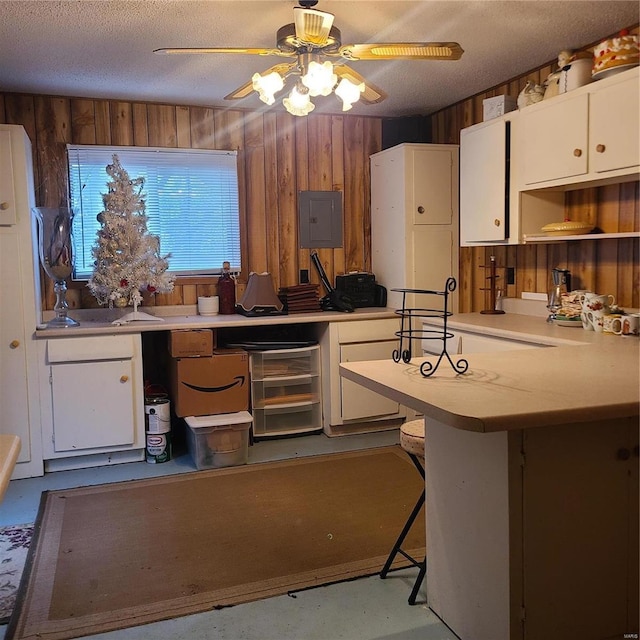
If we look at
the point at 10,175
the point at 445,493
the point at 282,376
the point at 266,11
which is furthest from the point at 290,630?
the point at 10,175

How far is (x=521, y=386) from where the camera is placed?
1773 millimetres

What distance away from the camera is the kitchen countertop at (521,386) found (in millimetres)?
1500

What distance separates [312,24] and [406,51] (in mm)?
400

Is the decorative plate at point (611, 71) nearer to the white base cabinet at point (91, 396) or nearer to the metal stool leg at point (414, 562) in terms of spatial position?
the metal stool leg at point (414, 562)

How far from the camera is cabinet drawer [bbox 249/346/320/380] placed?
4203 mm

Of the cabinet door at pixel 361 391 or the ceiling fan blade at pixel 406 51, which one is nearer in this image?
the ceiling fan blade at pixel 406 51

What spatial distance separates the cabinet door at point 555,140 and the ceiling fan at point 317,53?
34.0 inches

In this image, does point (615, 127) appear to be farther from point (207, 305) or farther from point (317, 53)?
point (207, 305)

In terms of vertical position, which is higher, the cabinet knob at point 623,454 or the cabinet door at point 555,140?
the cabinet door at point 555,140

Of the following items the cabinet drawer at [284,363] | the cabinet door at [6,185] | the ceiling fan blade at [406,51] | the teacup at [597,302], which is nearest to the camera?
the ceiling fan blade at [406,51]

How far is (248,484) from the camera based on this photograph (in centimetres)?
347

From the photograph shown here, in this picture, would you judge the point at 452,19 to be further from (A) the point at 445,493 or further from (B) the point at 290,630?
(B) the point at 290,630

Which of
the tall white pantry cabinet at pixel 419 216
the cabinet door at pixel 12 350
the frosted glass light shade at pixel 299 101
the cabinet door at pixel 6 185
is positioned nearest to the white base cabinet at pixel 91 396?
the cabinet door at pixel 12 350

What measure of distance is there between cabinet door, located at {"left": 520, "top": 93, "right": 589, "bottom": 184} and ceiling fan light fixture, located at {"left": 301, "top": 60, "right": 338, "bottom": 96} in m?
1.31
